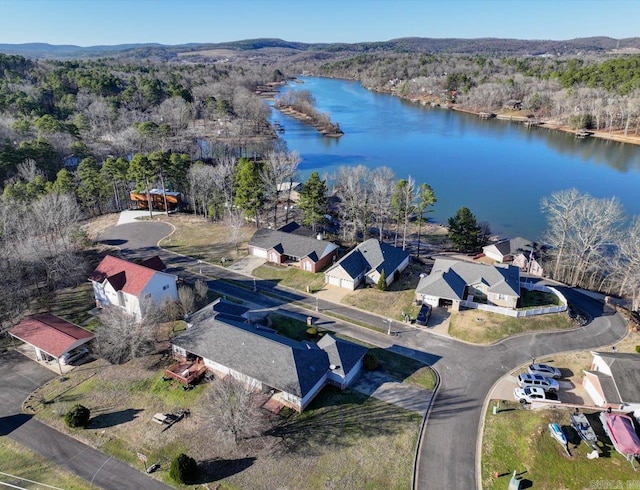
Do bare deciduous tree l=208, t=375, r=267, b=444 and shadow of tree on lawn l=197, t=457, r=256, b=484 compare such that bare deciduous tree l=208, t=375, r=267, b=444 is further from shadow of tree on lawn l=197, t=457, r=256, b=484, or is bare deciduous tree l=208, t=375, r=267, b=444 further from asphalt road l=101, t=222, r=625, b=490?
asphalt road l=101, t=222, r=625, b=490

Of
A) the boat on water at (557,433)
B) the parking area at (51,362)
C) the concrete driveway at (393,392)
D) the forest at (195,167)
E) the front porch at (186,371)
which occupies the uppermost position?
the forest at (195,167)

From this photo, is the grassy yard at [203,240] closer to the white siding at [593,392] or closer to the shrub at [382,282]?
the shrub at [382,282]

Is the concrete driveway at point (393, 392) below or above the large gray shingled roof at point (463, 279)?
below

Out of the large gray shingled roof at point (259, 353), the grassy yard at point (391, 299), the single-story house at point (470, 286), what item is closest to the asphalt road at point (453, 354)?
the grassy yard at point (391, 299)

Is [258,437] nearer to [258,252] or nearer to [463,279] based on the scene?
[463,279]

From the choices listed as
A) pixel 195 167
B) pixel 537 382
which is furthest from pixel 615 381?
pixel 195 167

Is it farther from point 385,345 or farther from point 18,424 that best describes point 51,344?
point 385,345
